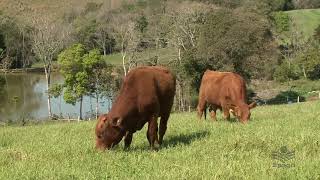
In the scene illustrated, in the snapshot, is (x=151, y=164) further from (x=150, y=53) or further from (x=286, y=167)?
(x=150, y=53)

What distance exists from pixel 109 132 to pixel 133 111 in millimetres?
697

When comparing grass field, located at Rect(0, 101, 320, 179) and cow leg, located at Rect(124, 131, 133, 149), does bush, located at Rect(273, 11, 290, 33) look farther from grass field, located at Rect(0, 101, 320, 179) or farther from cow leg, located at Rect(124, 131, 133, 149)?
cow leg, located at Rect(124, 131, 133, 149)

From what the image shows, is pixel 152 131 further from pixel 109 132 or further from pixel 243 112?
pixel 243 112

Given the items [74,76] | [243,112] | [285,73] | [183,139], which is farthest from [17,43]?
[183,139]

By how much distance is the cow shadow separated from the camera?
37.4ft

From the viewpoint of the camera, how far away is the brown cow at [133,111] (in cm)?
1101

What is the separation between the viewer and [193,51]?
53.4 meters

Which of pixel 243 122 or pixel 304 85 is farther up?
pixel 243 122

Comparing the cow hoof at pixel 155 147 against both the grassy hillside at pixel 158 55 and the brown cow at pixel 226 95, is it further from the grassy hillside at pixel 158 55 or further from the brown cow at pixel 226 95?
the grassy hillside at pixel 158 55

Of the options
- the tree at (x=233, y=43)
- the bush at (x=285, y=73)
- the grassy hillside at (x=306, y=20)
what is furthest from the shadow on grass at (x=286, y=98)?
the grassy hillside at (x=306, y=20)

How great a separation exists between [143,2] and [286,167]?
148 m

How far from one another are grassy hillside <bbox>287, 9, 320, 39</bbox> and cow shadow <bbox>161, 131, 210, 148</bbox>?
323 feet

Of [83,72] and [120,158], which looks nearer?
[120,158]

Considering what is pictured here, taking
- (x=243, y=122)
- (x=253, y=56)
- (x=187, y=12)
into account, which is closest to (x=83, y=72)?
(x=253, y=56)
